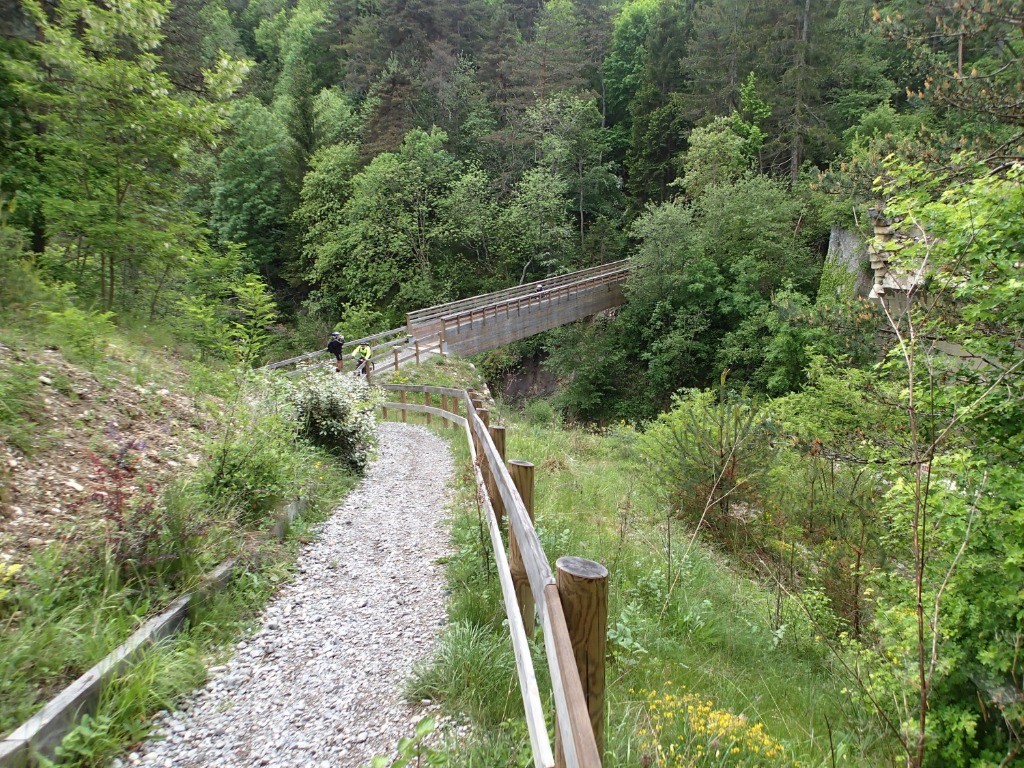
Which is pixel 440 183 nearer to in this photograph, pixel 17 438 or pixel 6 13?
pixel 6 13

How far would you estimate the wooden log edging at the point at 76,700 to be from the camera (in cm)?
227

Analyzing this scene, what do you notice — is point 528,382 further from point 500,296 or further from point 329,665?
point 329,665

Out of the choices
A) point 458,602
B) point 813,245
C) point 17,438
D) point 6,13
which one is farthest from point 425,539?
point 813,245

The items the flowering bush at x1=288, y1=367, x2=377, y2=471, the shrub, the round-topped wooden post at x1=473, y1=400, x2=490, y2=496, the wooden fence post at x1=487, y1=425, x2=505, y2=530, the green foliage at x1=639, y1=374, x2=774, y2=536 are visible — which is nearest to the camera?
the wooden fence post at x1=487, y1=425, x2=505, y2=530

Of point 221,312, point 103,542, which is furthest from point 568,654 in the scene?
point 221,312

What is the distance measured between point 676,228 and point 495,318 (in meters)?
9.17

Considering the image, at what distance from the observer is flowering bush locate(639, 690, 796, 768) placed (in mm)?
2291

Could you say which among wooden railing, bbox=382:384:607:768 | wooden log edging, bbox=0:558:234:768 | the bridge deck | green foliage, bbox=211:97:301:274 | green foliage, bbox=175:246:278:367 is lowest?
wooden log edging, bbox=0:558:234:768

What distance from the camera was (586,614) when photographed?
5.24 feet

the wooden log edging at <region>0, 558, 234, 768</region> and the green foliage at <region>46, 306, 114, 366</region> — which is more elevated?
the green foliage at <region>46, 306, 114, 366</region>

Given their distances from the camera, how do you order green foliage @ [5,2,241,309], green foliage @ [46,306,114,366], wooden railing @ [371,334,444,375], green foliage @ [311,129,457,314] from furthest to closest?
green foliage @ [311,129,457,314] < wooden railing @ [371,334,444,375] < green foliage @ [5,2,241,309] < green foliage @ [46,306,114,366]

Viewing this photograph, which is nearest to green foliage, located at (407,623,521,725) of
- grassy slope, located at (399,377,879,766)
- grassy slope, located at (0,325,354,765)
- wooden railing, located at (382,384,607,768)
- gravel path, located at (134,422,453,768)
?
grassy slope, located at (399,377,879,766)

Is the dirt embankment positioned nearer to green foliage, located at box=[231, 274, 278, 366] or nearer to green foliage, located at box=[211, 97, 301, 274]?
green foliage, located at box=[231, 274, 278, 366]

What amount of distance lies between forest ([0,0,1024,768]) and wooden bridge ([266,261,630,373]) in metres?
1.99
